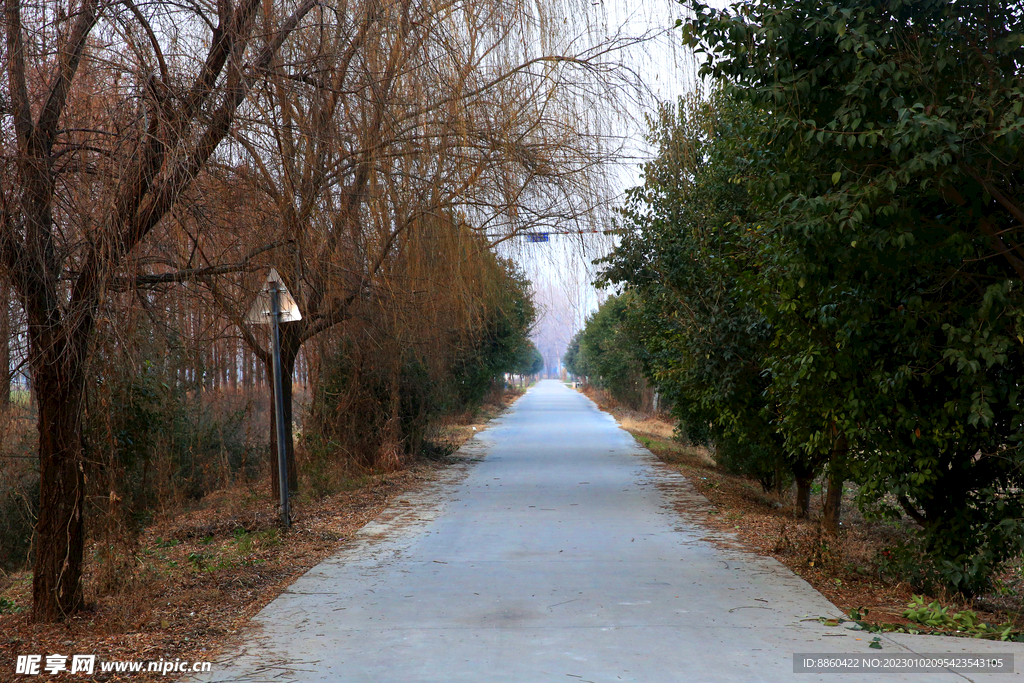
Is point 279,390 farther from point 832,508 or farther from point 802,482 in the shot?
point 802,482

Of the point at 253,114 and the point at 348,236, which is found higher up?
the point at 253,114

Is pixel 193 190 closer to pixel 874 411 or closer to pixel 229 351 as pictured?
pixel 874 411

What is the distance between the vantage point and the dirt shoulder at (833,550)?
23.6ft

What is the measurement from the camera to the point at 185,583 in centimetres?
750

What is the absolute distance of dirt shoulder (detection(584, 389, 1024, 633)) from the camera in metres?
7.19

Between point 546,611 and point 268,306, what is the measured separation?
455 centimetres

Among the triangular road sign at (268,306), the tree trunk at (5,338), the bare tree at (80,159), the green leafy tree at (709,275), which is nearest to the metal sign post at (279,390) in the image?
the triangular road sign at (268,306)

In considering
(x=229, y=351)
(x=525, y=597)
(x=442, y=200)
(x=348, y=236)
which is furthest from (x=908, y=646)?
(x=229, y=351)

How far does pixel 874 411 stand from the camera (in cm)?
737

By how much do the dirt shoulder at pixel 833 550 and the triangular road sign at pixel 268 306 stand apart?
214 inches

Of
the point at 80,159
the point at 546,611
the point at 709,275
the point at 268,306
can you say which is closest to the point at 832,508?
the point at 709,275

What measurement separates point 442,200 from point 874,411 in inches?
166

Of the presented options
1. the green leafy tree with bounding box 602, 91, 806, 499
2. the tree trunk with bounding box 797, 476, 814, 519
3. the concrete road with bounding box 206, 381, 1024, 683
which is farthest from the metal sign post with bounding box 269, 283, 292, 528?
the tree trunk with bounding box 797, 476, 814, 519

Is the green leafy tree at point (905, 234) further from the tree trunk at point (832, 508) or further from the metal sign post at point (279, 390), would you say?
the metal sign post at point (279, 390)
